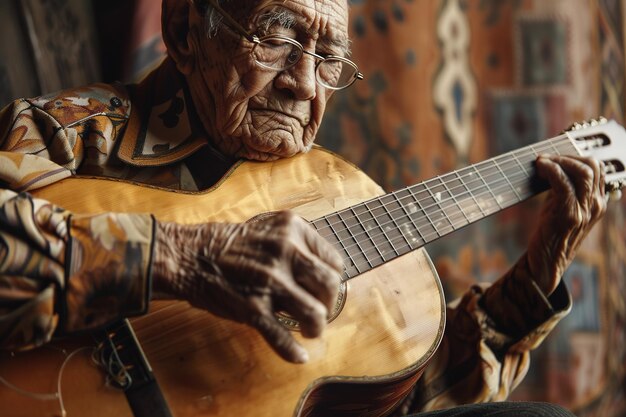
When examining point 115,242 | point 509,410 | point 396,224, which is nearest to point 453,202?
point 396,224

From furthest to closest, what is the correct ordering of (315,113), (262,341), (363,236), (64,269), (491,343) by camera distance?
(491,343) → (315,113) → (363,236) → (262,341) → (64,269)

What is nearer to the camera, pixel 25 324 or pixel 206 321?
pixel 25 324

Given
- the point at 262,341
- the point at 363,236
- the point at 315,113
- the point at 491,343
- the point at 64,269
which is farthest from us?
the point at 491,343

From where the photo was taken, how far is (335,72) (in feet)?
3.64

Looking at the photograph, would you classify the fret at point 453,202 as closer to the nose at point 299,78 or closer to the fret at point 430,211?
the fret at point 430,211

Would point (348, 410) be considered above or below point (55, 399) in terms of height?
below

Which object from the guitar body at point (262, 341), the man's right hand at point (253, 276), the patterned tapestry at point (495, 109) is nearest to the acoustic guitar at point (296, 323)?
the guitar body at point (262, 341)

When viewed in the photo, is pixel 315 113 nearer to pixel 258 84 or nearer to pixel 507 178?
pixel 258 84

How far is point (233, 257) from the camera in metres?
0.78

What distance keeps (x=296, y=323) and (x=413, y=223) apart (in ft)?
0.86

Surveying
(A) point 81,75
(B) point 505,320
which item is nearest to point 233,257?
(B) point 505,320

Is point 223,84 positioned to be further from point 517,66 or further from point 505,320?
point 517,66

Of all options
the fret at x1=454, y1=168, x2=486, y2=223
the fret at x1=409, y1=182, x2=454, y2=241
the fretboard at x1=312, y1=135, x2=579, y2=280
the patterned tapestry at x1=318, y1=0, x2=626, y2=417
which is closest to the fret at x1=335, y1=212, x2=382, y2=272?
the fretboard at x1=312, y1=135, x2=579, y2=280

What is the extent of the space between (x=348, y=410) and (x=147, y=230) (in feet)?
1.46
